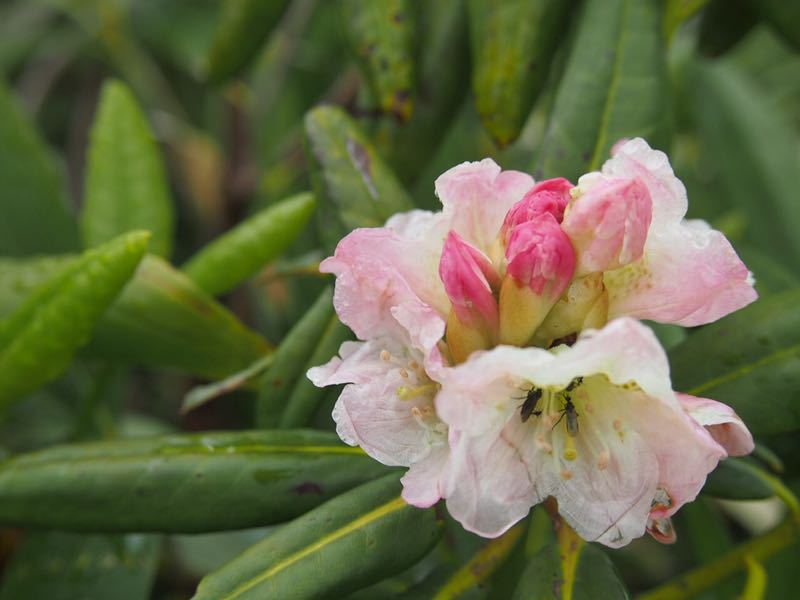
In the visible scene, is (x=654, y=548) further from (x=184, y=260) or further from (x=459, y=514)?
(x=184, y=260)

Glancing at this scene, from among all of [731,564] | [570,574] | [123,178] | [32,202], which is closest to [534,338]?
[570,574]

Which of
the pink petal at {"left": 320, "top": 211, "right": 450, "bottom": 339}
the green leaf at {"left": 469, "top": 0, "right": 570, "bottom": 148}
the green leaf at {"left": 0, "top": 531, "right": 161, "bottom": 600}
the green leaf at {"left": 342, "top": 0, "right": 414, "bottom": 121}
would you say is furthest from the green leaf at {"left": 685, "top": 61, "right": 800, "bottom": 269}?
the green leaf at {"left": 0, "top": 531, "right": 161, "bottom": 600}

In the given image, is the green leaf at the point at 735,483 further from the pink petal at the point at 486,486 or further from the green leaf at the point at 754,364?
the pink petal at the point at 486,486

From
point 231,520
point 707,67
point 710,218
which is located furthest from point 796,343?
point 707,67

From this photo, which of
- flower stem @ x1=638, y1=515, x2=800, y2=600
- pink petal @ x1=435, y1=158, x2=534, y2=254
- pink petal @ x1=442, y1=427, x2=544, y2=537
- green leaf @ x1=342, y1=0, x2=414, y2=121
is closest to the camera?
pink petal @ x1=442, y1=427, x2=544, y2=537

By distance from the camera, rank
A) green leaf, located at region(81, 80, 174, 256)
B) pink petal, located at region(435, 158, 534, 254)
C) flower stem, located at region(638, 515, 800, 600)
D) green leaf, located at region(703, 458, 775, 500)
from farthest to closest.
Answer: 1. green leaf, located at region(81, 80, 174, 256)
2. flower stem, located at region(638, 515, 800, 600)
3. green leaf, located at region(703, 458, 775, 500)
4. pink petal, located at region(435, 158, 534, 254)

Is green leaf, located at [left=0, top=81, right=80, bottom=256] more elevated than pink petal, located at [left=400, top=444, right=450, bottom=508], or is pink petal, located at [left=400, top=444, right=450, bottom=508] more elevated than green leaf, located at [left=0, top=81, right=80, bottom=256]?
pink petal, located at [left=400, top=444, right=450, bottom=508]

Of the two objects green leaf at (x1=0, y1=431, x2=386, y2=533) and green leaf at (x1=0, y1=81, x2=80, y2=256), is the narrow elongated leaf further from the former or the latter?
green leaf at (x1=0, y1=81, x2=80, y2=256)
